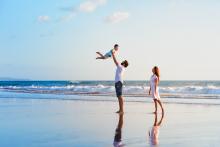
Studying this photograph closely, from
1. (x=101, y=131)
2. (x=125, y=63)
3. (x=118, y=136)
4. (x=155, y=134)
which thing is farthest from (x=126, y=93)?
(x=118, y=136)

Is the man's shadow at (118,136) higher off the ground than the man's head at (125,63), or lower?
lower

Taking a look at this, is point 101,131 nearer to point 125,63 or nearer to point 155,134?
point 155,134

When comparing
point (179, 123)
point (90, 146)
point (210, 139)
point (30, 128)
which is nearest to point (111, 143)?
point (90, 146)

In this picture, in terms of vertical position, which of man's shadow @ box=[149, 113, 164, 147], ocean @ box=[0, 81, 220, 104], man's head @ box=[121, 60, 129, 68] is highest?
man's head @ box=[121, 60, 129, 68]

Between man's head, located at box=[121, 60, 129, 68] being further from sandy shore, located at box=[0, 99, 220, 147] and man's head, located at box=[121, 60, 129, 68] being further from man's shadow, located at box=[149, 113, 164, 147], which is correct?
man's shadow, located at box=[149, 113, 164, 147]

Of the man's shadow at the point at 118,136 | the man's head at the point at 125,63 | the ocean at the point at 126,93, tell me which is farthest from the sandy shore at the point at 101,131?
the ocean at the point at 126,93

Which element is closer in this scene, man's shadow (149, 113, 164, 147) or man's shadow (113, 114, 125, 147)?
man's shadow (113, 114, 125, 147)

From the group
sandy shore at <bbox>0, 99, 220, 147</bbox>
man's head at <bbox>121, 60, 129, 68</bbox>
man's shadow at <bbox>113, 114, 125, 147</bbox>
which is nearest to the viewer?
man's shadow at <bbox>113, 114, 125, 147</bbox>

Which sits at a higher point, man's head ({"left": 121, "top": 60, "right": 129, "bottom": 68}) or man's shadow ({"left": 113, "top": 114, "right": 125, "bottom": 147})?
man's head ({"left": 121, "top": 60, "right": 129, "bottom": 68})

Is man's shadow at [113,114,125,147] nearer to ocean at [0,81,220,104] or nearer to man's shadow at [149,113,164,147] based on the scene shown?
man's shadow at [149,113,164,147]

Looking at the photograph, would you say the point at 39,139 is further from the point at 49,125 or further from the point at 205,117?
the point at 205,117

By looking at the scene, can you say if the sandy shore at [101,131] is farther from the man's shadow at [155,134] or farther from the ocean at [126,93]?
the ocean at [126,93]

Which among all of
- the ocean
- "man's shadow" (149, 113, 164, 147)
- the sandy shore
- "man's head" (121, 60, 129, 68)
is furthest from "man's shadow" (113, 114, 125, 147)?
the ocean

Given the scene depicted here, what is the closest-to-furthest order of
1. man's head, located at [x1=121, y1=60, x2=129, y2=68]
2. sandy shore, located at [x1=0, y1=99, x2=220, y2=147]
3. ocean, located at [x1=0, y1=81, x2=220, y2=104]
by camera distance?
sandy shore, located at [x1=0, y1=99, x2=220, y2=147] < man's head, located at [x1=121, y1=60, x2=129, y2=68] < ocean, located at [x1=0, y1=81, x2=220, y2=104]
